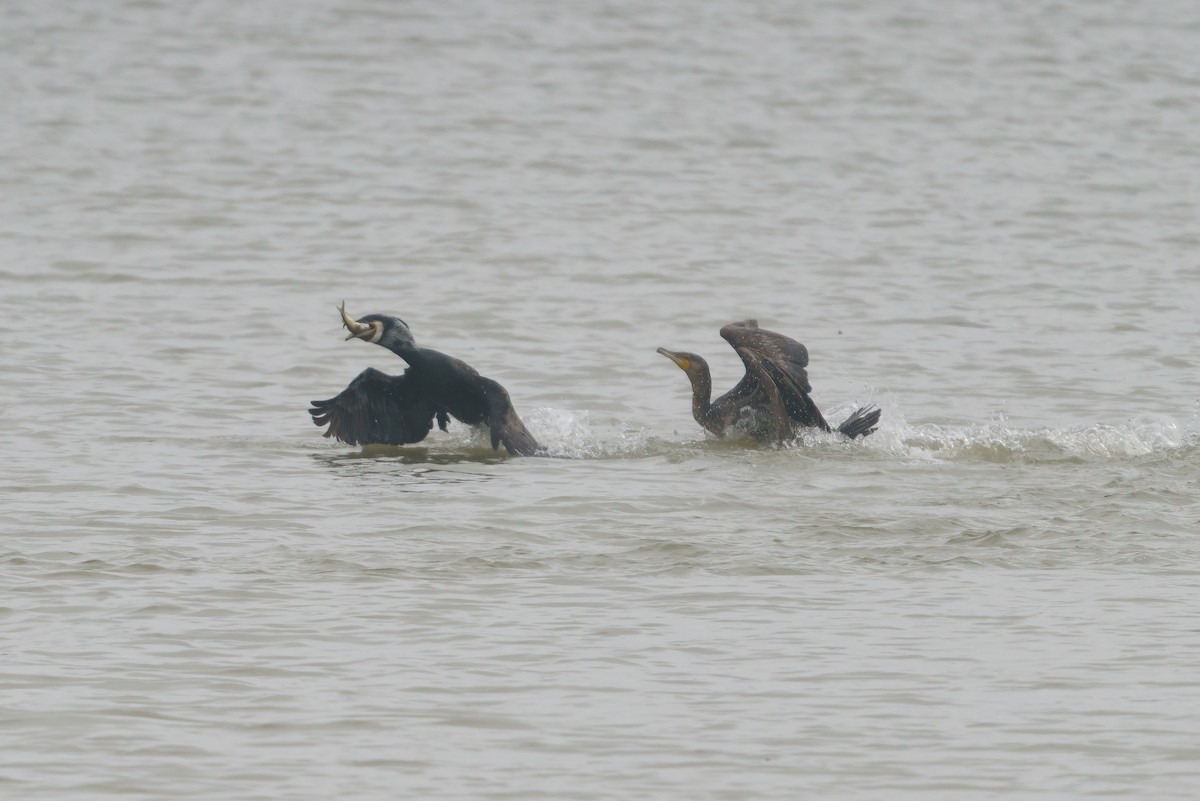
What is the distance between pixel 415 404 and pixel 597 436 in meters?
1.05

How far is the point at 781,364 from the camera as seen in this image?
35.2ft

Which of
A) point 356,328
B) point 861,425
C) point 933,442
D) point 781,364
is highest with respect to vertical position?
point 356,328

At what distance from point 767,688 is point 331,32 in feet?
82.0

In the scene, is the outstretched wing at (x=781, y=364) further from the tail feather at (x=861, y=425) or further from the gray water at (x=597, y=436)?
the gray water at (x=597, y=436)

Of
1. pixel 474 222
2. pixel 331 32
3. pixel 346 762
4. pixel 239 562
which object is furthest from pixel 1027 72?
pixel 346 762

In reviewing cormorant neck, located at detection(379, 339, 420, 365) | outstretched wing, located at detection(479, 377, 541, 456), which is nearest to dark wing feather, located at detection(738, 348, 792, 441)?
outstretched wing, located at detection(479, 377, 541, 456)

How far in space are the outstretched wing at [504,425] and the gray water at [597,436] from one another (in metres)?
0.15

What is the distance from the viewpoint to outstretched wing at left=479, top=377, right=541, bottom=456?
10.7 meters

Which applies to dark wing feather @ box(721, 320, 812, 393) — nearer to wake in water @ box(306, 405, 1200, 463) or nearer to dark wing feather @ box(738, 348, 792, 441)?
dark wing feather @ box(738, 348, 792, 441)

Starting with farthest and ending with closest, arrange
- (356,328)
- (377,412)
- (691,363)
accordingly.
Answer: (691,363) → (377,412) → (356,328)

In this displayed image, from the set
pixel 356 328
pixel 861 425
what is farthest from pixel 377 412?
pixel 861 425

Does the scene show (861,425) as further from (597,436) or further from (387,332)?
(387,332)

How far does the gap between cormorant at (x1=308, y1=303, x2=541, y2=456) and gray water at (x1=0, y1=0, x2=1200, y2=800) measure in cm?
18

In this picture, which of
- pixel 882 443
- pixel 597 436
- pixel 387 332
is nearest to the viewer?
pixel 387 332
